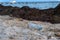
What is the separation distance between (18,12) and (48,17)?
19.6 inches

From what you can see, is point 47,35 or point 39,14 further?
point 39,14

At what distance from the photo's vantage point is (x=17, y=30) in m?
1.65

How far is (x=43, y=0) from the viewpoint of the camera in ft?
8.68

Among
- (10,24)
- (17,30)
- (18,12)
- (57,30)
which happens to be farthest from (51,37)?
(18,12)

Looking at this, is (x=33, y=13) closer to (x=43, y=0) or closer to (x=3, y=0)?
(x=43, y=0)

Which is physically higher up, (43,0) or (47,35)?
(43,0)

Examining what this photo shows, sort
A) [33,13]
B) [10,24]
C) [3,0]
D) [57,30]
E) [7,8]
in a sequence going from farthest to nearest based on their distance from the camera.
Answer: [3,0]
[7,8]
[33,13]
[10,24]
[57,30]

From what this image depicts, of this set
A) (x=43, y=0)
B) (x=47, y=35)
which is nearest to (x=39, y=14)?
(x=43, y=0)

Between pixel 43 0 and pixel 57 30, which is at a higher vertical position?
pixel 43 0

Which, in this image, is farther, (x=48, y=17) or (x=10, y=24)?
(x=48, y=17)

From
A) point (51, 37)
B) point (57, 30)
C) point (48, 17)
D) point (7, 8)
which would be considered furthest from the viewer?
point (7, 8)

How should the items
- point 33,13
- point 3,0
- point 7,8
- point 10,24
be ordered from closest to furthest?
point 10,24
point 33,13
point 7,8
point 3,0

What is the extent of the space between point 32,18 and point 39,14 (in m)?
0.14

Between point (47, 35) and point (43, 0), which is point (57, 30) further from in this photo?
point (43, 0)
